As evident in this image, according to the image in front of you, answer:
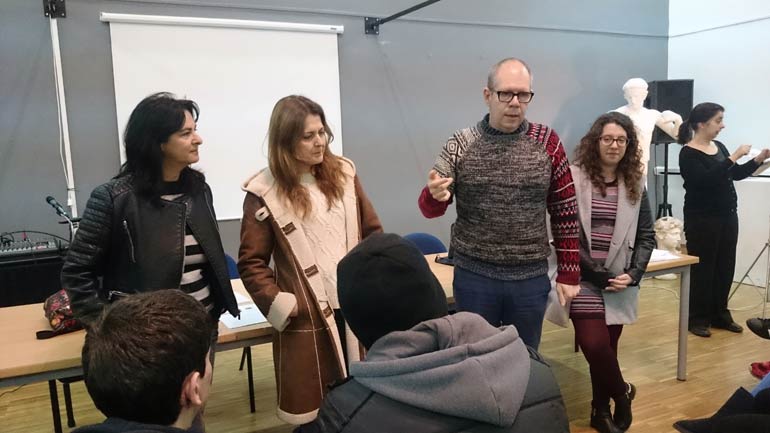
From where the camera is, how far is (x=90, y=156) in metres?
3.95

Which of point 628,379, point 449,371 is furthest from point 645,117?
point 449,371

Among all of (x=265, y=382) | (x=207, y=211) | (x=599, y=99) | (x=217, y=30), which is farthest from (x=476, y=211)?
(x=599, y=99)

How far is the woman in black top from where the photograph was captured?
3.62m

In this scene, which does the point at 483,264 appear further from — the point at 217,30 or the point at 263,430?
the point at 217,30

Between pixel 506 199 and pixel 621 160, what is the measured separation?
2.81 feet

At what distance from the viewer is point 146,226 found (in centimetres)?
172

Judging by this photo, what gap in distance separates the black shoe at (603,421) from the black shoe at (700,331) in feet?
5.49

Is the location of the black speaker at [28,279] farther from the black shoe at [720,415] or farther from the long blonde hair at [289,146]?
the black shoe at [720,415]

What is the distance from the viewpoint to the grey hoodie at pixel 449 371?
0.92 metres

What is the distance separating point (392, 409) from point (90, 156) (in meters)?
3.72

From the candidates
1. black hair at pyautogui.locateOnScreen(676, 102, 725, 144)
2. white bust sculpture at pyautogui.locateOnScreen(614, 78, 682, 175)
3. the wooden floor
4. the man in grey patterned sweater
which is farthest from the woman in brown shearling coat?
white bust sculpture at pyautogui.locateOnScreen(614, 78, 682, 175)

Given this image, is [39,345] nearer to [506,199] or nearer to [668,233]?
[506,199]

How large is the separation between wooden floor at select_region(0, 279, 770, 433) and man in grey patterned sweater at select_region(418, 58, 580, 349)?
3.28 ft

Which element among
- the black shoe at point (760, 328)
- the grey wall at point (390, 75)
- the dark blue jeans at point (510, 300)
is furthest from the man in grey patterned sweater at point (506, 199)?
the grey wall at point (390, 75)
